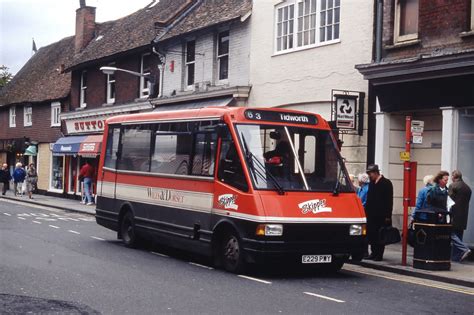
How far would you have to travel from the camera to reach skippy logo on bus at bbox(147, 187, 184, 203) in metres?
13.8

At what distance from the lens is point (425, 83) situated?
639 inches

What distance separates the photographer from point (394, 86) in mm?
17078

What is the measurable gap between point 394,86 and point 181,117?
5.56 m

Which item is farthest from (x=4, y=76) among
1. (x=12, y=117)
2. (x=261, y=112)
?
(x=261, y=112)

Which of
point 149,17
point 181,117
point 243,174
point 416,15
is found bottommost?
point 243,174

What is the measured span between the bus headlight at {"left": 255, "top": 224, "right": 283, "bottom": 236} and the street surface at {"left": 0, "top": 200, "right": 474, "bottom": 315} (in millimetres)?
712

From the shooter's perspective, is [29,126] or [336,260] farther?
[29,126]

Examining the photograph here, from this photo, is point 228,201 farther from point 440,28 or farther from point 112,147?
point 440,28

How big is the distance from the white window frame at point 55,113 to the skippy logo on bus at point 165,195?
24.9 m

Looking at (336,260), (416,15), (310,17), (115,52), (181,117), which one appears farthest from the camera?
(115,52)

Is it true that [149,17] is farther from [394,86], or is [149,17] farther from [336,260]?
[336,260]

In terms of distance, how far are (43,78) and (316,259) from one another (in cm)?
3363

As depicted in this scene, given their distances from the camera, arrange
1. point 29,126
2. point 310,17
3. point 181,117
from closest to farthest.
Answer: point 181,117 → point 310,17 → point 29,126

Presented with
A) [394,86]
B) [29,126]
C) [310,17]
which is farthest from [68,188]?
[394,86]
